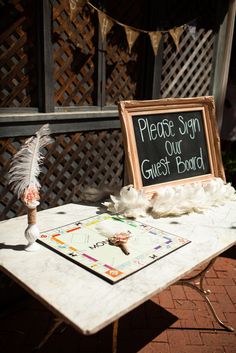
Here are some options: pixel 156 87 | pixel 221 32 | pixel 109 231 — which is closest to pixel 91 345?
pixel 109 231

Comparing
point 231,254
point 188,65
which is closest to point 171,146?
point 231,254

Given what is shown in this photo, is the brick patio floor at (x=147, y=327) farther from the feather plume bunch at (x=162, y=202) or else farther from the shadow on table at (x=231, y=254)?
the feather plume bunch at (x=162, y=202)

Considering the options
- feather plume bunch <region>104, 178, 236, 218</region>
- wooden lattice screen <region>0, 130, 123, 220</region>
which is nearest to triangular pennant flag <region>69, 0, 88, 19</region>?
wooden lattice screen <region>0, 130, 123, 220</region>

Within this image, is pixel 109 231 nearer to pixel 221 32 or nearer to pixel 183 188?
pixel 183 188

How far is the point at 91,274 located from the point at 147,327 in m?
1.39

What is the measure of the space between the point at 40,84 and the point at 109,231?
1534 mm

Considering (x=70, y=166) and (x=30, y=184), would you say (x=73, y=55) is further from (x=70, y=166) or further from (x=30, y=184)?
(x=30, y=184)

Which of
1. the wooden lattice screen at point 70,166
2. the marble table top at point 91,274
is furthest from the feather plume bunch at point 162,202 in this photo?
the wooden lattice screen at point 70,166

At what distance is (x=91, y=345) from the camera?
2195 mm

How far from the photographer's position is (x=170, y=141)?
6.75 feet

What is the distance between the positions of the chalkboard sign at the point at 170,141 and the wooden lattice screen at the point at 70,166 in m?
0.73

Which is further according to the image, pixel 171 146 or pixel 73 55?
pixel 73 55

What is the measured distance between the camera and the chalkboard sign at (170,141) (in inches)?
74.2

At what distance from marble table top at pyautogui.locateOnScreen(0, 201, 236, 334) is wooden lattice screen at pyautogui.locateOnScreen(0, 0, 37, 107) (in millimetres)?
1165
